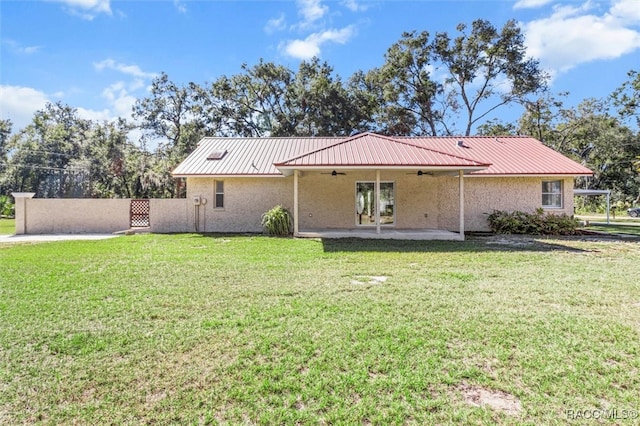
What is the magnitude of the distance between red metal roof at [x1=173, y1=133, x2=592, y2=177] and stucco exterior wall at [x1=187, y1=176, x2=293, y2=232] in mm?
600

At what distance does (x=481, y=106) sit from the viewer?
29484mm

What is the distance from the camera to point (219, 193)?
15.8 metres

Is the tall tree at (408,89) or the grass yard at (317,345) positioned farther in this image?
the tall tree at (408,89)

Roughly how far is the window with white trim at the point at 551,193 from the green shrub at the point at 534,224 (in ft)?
2.92

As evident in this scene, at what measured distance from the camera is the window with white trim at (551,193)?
15867 mm

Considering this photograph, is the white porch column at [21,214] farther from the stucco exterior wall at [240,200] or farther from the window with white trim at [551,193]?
the window with white trim at [551,193]

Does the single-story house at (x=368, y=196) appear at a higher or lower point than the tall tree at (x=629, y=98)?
lower

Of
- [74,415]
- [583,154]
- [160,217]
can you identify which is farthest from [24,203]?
[583,154]

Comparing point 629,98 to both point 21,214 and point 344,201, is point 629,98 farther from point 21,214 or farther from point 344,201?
point 21,214

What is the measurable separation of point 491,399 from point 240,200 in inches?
542

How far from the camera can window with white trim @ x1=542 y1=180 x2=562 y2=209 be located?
15.9 metres

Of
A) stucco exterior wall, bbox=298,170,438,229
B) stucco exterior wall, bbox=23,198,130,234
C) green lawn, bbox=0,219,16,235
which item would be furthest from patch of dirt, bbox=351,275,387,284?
green lawn, bbox=0,219,16,235

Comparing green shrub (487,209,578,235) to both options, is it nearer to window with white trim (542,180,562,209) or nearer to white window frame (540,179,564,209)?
white window frame (540,179,564,209)

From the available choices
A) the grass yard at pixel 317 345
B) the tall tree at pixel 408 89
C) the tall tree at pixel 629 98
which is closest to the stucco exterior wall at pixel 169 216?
the grass yard at pixel 317 345
